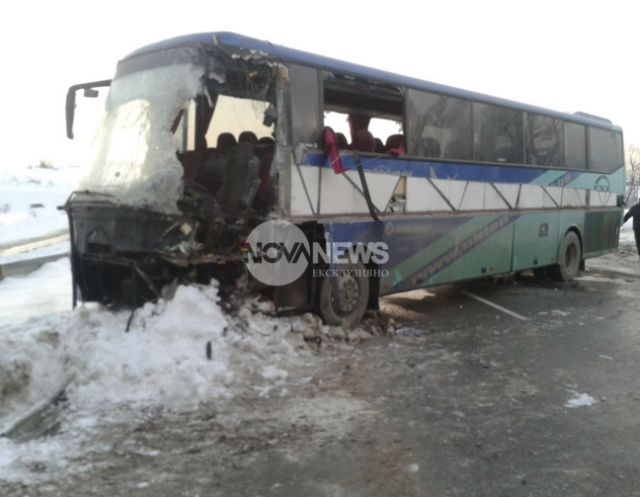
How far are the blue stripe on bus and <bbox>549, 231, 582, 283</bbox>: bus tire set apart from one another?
191 centimetres

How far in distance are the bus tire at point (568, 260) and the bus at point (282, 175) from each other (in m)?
2.75

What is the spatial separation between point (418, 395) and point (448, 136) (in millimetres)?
4656

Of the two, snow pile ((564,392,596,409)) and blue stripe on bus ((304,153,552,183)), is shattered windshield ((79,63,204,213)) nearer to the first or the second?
blue stripe on bus ((304,153,552,183))

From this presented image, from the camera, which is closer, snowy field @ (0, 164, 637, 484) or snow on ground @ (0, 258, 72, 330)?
snowy field @ (0, 164, 637, 484)

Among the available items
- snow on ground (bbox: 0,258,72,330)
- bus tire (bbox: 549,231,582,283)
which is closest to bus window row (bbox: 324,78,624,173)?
bus tire (bbox: 549,231,582,283)

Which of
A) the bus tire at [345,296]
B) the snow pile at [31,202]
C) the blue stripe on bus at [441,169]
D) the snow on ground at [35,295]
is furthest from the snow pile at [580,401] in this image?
the snow pile at [31,202]

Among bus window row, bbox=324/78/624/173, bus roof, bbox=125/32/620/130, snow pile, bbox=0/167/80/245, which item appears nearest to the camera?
bus roof, bbox=125/32/620/130

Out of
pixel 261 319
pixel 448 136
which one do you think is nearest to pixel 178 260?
pixel 261 319

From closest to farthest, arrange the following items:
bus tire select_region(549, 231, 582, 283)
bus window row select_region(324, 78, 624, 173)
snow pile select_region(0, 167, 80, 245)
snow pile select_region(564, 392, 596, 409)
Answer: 1. snow pile select_region(564, 392, 596, 409)
2. bus window row select_region(324, 78, 624, 173)
3. bus tire select_region(549, 231, 582, 283)
4. snow pile select_region(0, 167, 80, 245)

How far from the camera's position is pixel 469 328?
8.04 m

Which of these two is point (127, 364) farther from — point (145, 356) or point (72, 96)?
point (72, 96)

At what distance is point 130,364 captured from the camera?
504 centimetres

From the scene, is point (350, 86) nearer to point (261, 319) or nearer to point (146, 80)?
point (146, 80)

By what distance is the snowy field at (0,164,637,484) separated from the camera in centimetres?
415
